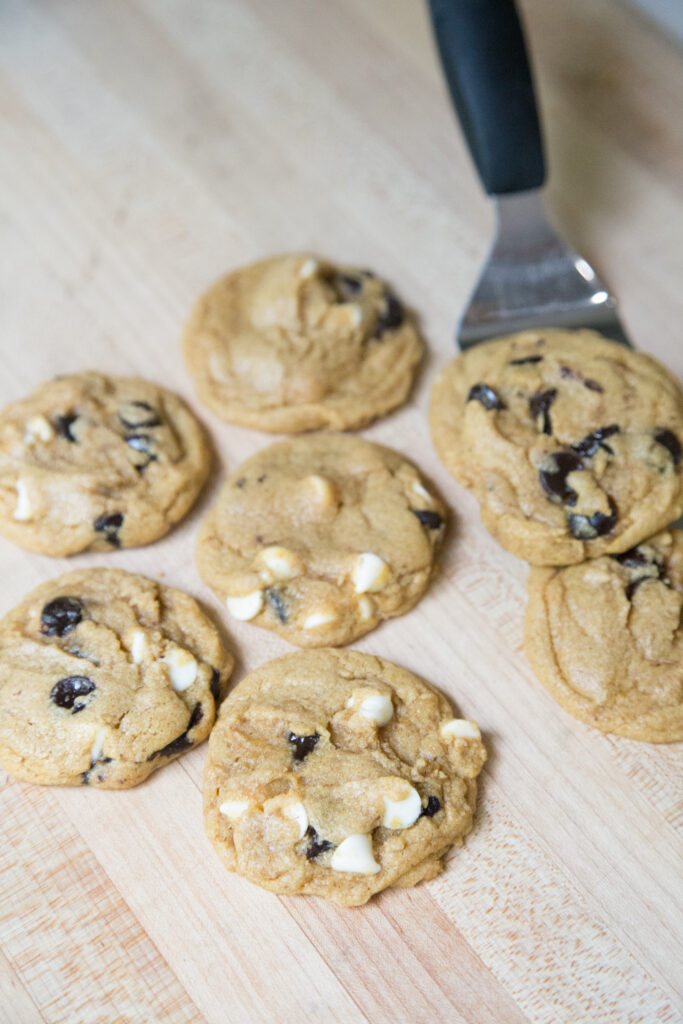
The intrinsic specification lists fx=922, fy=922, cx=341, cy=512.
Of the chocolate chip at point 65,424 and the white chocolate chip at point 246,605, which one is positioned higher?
the chocolate chip at point 65,424

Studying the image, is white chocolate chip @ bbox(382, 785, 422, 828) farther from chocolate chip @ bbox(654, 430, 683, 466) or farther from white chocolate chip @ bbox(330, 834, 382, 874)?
chocolate chip @ bbox(654, 430, 683, 466)

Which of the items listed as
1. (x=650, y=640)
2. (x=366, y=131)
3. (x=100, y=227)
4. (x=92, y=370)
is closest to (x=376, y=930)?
(x=650, y=640)

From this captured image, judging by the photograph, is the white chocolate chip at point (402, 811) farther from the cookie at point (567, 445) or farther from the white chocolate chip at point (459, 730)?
the cookie at point (567, 445)

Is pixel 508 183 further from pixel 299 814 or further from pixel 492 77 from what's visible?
pixel 299 814

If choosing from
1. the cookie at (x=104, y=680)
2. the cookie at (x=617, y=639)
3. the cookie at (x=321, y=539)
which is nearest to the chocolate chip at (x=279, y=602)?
the cookie at (x=321, y=539)

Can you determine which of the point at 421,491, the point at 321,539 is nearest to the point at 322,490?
the point at 321,539

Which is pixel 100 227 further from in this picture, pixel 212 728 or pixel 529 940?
pixel 529 940

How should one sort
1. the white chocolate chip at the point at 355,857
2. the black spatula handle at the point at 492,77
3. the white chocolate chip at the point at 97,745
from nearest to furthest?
the white chocolate chip at the point at 355,857, the white chocolate chip at the point at 97,745, the black spatula handle at the point at 492,77
